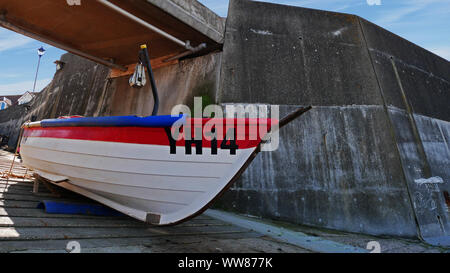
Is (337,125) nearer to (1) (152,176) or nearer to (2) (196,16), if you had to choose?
(2) (196,16)

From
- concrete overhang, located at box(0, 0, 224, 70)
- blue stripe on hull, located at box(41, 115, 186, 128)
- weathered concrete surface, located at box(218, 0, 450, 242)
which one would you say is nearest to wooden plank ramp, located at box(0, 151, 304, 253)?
blue stripe on hull, located at box(41, 115, 186, 128)

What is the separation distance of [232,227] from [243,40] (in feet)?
15.2

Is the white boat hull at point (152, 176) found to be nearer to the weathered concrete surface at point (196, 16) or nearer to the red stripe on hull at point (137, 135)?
the red stripe on hull at point (137, 135)

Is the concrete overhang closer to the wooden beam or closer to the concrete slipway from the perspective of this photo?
the wooden beam

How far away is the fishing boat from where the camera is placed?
2.53m

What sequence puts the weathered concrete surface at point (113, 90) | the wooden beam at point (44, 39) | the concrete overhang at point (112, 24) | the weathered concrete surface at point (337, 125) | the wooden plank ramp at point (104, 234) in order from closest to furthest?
the wooden plank ramp at point (104, 234), the weathered concrete surface at point (337, 125), the concrete overhang at point (112, 24), the wooden beam at point (44, 39), the weathered concrete surface at point (113, 90)

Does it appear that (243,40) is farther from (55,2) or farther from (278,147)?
(55,2)

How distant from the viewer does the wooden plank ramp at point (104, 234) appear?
7.06ft

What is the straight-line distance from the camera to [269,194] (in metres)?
5.10

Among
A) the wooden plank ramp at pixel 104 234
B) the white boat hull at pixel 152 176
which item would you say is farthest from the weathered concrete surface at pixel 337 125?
the white boat hull at pixel 152 176

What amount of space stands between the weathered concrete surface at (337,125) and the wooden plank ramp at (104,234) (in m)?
1.81

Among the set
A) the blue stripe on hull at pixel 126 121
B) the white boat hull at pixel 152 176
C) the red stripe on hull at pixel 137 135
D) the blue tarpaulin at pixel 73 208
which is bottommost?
the blue tarpaulin at pixel 73 208

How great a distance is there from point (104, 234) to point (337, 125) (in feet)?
16.7

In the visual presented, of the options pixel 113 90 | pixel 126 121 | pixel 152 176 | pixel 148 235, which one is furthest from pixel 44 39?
pixel 148 235
